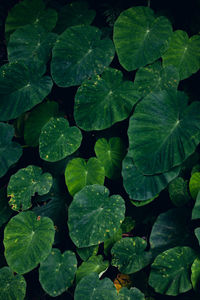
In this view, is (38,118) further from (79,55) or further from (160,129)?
(160,129)

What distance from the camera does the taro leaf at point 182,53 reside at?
153cm

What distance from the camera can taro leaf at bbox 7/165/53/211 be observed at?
1550 mm

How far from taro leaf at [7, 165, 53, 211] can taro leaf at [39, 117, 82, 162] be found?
16cm

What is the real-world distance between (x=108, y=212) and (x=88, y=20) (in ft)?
4.10

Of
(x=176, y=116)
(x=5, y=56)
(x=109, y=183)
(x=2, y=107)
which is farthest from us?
(x=5, y=56)

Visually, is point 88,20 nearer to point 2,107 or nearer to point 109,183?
point 2,107

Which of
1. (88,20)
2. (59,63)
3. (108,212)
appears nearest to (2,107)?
(59,63)

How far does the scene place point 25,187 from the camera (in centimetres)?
158

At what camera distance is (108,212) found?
145 cm

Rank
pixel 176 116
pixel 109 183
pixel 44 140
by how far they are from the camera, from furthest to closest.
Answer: pixel 109 183 < pixel 44 140 < pixel 176 116

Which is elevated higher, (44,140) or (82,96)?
(82,96)

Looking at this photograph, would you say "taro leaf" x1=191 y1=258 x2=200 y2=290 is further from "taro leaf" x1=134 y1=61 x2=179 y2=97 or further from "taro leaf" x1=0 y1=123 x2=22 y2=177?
"taro leaf" x1=0 y1=123 x2=22 y2=177

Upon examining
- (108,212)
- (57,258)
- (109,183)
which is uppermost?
(108,212)

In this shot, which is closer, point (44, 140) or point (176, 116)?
point (176, 116)
